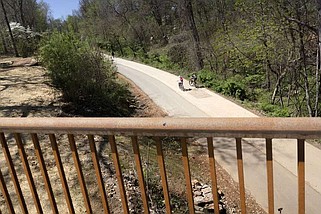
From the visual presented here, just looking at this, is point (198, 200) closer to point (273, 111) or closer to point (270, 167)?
point (270, 167)

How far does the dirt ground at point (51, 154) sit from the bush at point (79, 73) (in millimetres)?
721

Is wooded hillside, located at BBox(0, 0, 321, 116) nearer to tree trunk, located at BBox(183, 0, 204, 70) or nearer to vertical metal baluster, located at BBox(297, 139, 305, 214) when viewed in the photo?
tree trunk, located at BBox(183, 0, 204, 70)

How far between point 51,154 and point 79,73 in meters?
5.23

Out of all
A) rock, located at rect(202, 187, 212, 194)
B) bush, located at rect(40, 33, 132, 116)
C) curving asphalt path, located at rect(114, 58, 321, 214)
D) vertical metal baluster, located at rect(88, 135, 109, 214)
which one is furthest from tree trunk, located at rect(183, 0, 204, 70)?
vertical metal baluster, located at rect(88, 135, 109, 214)

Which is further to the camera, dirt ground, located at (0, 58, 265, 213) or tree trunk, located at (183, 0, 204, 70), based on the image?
tree trunk, located at (183, 0, 204, 70)

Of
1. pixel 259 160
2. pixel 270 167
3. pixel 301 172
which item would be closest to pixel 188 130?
pixel 270 167

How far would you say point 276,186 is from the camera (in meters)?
6.54

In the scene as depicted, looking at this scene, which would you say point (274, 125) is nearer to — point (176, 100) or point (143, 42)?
point (176, 100)

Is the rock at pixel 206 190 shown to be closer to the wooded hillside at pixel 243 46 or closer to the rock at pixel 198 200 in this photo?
the rock at pixel 198 200

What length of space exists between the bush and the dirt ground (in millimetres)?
721

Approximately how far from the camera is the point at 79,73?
11.1 m

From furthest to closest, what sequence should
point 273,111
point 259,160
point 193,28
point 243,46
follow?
point 193,28 < point 243,46 < point 273,111 < point 259,160

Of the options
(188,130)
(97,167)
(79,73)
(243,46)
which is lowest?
(243,46)

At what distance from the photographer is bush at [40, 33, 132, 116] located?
10721mm
